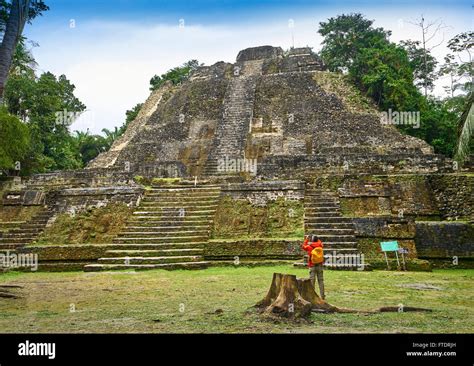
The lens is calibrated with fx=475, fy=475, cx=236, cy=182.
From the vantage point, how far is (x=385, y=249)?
8844mm

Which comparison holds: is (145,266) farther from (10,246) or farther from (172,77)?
(172,77)

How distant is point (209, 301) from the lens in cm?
580

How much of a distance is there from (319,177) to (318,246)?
235 inches

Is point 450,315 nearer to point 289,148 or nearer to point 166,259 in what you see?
point 166,259

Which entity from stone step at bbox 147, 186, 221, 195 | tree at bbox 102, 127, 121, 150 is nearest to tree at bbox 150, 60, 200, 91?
tree at bbox 102, 127, 121, 150

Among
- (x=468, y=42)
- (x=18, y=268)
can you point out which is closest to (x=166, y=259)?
(x=18, y=268)

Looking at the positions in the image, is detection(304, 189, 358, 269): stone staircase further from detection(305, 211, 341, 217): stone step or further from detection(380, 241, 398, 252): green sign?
detection(380, 241, 398, 252): green sign

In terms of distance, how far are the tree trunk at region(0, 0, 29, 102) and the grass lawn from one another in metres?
3.17

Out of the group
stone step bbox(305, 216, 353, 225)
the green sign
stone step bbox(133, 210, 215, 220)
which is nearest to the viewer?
the green sign

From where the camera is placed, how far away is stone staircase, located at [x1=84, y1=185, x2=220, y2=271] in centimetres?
947

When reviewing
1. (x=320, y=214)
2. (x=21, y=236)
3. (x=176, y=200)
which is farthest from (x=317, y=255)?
(x=21, y=236)

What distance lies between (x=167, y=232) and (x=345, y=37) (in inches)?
857

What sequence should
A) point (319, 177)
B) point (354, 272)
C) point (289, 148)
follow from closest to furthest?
point (354, 272) → point (319, 177) → point (289, 148)

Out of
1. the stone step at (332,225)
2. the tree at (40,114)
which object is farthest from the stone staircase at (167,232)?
the tree at (40,114)
